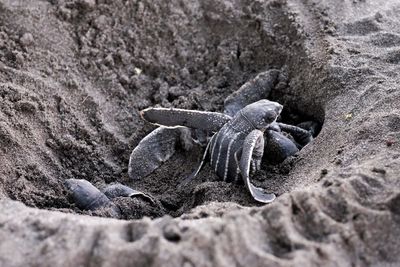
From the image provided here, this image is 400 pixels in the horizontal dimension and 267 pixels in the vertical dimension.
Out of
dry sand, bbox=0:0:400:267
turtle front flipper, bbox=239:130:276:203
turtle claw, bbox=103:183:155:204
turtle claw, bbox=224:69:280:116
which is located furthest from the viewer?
turtle claw, bbox=224:69:280:116

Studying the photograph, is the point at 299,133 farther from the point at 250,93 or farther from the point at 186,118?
the point at 186,118

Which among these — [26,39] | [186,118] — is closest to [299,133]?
[186,118]

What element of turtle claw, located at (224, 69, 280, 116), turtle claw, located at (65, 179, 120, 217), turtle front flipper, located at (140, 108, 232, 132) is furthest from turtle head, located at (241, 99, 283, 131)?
turtle claw, located at (65, 179, 120, 217)

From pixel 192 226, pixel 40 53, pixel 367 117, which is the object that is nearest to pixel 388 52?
pixel 367 117

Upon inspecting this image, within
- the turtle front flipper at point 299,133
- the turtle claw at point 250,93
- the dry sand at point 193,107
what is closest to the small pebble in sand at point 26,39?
the dry sand at point 193,107

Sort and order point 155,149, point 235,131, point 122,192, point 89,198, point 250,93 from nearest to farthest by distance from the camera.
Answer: point 89,198, point 122,192, point 235,131, point 155,149, point 250,93

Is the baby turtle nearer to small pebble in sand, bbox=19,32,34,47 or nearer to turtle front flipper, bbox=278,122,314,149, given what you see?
turtle front flipper, bbox=278,122,314,149

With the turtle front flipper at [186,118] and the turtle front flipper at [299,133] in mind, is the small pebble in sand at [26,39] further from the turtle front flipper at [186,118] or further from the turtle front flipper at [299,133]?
the turtle front flipper at [299,133]
